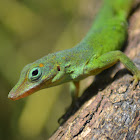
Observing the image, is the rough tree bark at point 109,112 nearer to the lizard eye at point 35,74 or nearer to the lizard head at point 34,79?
the lizard head at point 34,79

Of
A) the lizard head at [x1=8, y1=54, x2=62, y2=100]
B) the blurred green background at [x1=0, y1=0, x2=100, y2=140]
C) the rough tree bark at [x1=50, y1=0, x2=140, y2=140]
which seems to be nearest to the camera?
the rough tree bark at [x1=50, y1=0, x2=140, y2=140]

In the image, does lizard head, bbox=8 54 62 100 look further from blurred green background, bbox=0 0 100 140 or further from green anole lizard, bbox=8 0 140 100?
blurred green background, bbox=0 0 100 140

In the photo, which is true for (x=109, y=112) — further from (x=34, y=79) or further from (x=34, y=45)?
(x=34, y=45)

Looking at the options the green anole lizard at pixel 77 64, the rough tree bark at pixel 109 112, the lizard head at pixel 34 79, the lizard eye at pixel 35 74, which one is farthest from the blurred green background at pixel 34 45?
the lizard eye at pixel 35 74

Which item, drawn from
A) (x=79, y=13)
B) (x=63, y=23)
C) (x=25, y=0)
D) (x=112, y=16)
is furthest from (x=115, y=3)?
(x=25, y=0)

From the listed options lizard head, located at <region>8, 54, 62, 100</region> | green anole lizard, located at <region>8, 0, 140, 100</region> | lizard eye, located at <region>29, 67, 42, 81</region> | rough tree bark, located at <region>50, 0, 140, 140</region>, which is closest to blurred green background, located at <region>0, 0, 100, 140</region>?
green anole lizard, located at <region>8, 0, 140, 100</region>

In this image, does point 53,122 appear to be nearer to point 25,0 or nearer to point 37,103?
point 37,103
